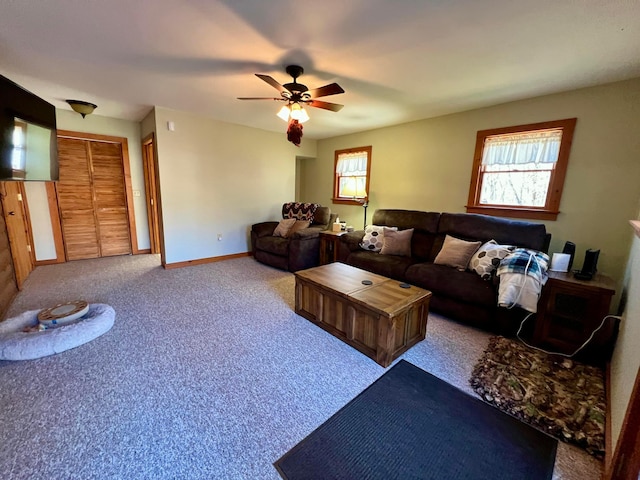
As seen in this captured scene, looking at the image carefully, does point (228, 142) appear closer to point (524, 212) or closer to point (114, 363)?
point (114, 363)

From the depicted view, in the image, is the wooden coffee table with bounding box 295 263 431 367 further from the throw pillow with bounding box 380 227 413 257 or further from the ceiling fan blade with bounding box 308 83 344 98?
the ceiling fan blade with bounding box 308 83 344 98

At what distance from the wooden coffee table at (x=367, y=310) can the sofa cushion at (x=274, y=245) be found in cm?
153

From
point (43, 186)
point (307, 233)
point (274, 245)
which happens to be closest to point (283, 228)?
point (274, 245)

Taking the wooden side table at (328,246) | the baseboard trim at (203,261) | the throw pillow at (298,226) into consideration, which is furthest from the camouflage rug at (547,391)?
the baseboard trim at (203,261)

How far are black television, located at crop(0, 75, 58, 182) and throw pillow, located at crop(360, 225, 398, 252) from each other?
353cm

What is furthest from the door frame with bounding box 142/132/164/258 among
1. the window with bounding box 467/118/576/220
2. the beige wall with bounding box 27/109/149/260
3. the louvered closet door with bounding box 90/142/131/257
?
the window with bounding box 467/118/576/220

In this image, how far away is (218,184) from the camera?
445 cm

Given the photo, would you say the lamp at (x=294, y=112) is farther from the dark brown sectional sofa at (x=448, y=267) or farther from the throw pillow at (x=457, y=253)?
the throw pillow at (x=457, y=253)

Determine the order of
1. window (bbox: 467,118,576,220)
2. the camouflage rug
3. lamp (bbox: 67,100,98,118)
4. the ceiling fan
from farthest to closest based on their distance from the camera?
lamp (bbox: 67,100,98,118) < window (bbox: 467,118,576,220) < the ceiling fan < the camouflage rug

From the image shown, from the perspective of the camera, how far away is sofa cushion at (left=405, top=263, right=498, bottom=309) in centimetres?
244

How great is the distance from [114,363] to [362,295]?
6.51 feet

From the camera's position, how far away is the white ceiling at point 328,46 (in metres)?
1.56

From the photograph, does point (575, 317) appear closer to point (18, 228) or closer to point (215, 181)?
point (215, 181)

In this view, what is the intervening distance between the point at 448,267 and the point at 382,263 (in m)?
0.74
